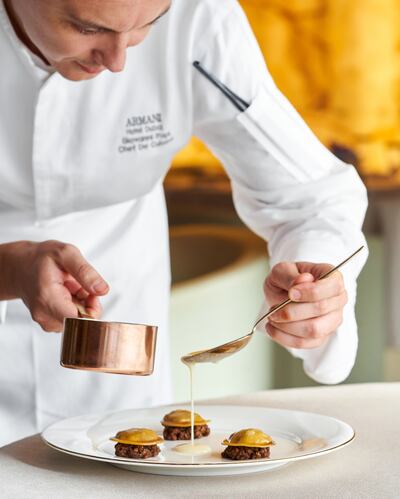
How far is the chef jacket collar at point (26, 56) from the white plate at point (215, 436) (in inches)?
19.3

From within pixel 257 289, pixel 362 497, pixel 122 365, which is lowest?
pixel 362 497

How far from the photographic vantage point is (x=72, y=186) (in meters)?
1.59

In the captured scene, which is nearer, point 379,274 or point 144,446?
point 144,446

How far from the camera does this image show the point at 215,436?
50.4 inches

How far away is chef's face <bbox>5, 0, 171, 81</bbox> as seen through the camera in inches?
48.0

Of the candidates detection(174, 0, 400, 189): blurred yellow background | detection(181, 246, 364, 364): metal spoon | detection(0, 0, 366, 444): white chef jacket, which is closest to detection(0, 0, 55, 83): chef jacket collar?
detection(0, 0, 366, 444): white chef jacket

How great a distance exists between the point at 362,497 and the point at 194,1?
33.2 inches

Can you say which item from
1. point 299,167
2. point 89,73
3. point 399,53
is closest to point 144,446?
point 89,73

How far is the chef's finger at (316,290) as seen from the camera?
128cm

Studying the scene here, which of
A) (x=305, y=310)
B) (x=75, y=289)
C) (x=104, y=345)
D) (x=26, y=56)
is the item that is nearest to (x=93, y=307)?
(x=75, y=289)

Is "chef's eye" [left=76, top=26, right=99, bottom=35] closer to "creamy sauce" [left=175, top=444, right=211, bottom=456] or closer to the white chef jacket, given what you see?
the white chef jacket

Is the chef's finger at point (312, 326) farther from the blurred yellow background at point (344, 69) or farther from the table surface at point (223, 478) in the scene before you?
the blurred yellow background at point (344, 69)

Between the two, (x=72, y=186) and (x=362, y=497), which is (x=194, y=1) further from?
(x=362, y=497)

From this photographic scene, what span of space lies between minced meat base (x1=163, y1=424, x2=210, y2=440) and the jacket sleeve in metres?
0.34
